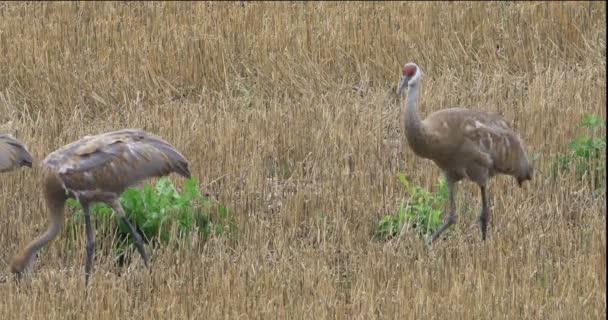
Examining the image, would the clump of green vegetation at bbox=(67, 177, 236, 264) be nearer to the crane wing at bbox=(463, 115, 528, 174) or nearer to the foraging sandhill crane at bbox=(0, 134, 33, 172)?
the foraging sandhill crane at bbox=(0, 134, 33, 172)

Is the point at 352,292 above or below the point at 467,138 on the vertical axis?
below

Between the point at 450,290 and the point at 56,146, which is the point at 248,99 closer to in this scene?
the point at 56,146

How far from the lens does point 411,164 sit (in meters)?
8.39

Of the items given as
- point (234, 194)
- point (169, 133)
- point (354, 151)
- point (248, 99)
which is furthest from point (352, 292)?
point (248, 99)

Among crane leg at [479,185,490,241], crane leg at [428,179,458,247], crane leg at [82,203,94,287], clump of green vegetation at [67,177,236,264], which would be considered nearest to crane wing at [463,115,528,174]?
crane leg at [479,185,490,241]

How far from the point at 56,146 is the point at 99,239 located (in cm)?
165

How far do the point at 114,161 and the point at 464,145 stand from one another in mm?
1949

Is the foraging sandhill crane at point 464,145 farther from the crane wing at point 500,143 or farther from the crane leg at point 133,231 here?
the crane leg at point 133,231

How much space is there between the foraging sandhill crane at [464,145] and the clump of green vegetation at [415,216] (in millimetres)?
133

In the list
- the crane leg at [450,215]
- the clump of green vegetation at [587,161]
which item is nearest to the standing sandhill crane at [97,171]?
the crane leg at [450,215]

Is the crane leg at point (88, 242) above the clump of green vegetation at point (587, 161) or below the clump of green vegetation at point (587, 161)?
above

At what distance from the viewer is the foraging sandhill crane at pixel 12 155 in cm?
738

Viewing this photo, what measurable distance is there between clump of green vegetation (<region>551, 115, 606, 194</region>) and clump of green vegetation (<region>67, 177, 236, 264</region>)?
221 cm

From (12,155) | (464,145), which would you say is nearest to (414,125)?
(464,145)
